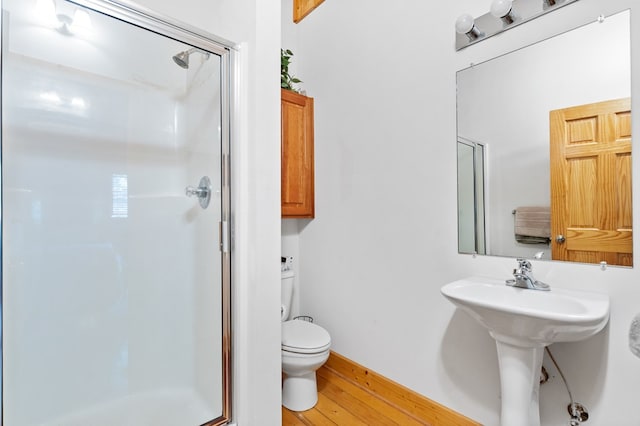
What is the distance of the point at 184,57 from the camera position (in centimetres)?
155

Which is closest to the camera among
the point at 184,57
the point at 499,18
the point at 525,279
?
the point at 525,279

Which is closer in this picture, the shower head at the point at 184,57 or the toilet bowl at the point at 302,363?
the shower head at the point at 184,57

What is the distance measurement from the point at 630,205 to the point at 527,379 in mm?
715

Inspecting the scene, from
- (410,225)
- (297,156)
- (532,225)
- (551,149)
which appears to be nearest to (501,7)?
(551,149)

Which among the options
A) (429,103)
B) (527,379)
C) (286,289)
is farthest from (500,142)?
(286,289)

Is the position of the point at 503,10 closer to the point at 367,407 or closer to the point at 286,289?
the point at 286,289

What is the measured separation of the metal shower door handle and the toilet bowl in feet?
2.86

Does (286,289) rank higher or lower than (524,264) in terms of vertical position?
lower

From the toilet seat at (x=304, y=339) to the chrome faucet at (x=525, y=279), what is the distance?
988 mm

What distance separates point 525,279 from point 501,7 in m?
1.12

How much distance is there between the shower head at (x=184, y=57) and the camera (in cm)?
145

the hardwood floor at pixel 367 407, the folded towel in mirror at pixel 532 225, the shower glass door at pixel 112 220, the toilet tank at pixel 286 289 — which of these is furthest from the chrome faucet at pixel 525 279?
the toilet tank at pixel 286 289

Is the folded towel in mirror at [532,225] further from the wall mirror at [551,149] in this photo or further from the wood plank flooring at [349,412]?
the wood plank flooring at [349,412]

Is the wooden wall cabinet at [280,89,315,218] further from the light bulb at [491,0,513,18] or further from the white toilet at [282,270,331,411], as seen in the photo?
the light bulb at [491,0,513,18]
